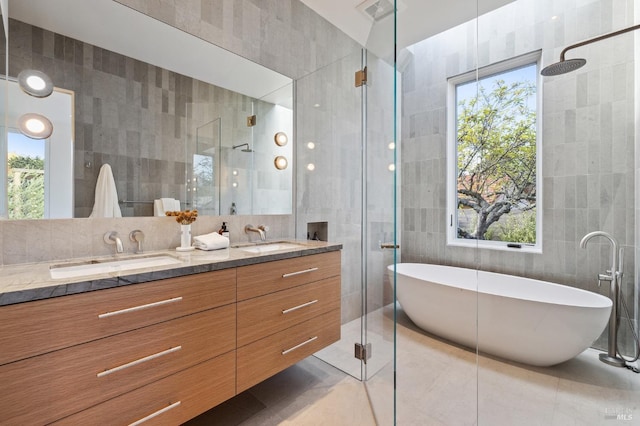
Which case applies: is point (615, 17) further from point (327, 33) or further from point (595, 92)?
point (327, 33)

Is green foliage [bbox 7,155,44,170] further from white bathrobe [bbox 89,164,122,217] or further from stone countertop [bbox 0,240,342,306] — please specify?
stone countertop [bbox 0,240,342,306]

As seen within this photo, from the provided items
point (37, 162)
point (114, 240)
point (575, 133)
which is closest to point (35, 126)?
point (37, 162)

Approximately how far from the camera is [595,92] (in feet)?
5.48

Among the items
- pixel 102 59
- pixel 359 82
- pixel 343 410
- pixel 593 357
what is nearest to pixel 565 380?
pixel 593 357

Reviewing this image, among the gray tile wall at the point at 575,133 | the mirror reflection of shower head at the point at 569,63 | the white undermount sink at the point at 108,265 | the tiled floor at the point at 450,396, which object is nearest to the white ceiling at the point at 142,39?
the white undermount sink at the point at 108,265

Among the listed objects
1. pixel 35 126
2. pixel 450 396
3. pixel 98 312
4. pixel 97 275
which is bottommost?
pixel 450 396

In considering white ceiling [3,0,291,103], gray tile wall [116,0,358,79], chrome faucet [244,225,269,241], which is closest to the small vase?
chrome faucet [244,225,269,241]

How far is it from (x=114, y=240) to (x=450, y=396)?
7.29 ft

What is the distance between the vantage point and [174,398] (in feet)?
3.66

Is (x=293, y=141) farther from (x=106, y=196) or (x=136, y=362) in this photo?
(x=136, y=362)

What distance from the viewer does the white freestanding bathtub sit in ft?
5.49

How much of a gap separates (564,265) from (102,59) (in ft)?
10.3

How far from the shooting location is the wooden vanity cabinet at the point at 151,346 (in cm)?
81

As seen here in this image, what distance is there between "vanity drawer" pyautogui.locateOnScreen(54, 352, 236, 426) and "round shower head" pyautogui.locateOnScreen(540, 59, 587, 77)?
8.93 feet
